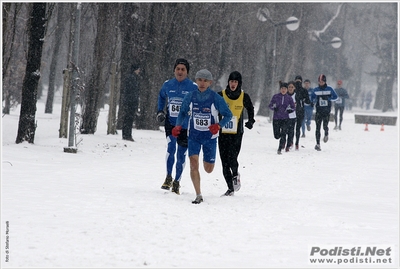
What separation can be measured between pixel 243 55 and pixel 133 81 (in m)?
20.9

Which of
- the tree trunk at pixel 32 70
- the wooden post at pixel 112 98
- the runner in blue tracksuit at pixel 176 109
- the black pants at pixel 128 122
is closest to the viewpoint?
the runner in blue tracksuit at pixel 176 109

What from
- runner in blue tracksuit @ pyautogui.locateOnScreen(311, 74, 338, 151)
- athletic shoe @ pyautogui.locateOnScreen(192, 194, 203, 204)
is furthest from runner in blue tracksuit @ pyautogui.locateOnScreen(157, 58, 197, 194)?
runner in blue tracksuit @ pyautogui.locateOnScreen(311, 74, 338, 151)

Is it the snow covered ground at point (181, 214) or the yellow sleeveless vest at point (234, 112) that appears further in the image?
the yellow sleeveless vest at point (234, 112)

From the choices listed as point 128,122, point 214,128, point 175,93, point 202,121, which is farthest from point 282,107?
point 214,128

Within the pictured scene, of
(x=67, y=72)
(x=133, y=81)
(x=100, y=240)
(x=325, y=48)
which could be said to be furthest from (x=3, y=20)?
(x=325, y=48)

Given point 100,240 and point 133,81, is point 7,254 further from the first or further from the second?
point 133,81

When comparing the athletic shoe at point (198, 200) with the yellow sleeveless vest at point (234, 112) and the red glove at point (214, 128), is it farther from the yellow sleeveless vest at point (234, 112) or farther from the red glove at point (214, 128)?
the yellow sleeveless vest at point (234, 112)

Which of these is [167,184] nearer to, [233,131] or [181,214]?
[233,131]

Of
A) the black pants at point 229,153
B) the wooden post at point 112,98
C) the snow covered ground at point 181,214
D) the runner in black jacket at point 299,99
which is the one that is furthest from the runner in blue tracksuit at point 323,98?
the black pants at point 229,153

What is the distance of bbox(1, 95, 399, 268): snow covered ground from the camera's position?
20.1ft

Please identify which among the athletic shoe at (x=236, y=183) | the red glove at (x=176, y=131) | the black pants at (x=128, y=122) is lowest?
the athletic shoe at (x=236, y=183)

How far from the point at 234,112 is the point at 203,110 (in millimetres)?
994

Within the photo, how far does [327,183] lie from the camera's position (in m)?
12.2

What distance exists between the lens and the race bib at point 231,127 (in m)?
10.1
